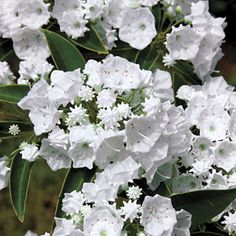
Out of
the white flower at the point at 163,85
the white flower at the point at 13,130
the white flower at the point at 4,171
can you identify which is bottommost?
the white flower at the point at 4,171

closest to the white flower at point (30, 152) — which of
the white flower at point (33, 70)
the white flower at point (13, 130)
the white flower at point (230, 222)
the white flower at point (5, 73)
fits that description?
the white flower at point (13, 130)

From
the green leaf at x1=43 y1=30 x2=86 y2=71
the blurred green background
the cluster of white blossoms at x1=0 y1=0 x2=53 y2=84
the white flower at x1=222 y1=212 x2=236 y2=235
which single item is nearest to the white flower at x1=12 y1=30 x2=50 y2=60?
the cluster of white blossoms at x1=0 y1=0 x2=53 y2=84

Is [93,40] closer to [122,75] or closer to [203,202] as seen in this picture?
[122,75]

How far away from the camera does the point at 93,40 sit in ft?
6.62

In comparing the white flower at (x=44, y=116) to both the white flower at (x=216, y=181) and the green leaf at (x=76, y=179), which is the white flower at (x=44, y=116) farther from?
the white flower at (x=216, y=181)

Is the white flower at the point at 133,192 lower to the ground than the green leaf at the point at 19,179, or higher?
higher

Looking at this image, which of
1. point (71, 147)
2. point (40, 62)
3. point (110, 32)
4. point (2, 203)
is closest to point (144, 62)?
point (110, 32)

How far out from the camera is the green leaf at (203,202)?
1.73 metres

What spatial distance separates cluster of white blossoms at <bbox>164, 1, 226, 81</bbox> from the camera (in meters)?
2.05

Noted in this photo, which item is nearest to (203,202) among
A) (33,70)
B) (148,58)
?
(148,58)

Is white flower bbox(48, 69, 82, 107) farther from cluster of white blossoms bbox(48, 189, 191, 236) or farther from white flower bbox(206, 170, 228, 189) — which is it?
white flower bbox(206, 170, 228, 189)

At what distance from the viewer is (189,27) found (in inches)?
81.0

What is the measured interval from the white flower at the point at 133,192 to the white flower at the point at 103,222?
0.07 meters

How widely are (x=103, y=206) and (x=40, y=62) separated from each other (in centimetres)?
56
